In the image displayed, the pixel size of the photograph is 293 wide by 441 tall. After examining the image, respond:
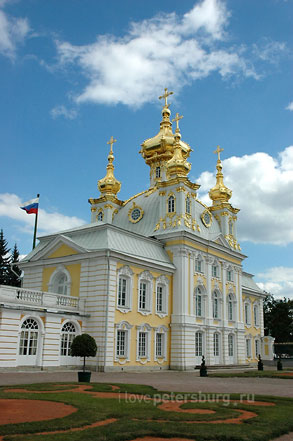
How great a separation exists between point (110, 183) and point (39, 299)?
18.3 meters

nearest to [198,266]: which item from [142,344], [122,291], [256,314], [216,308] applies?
[216,308]

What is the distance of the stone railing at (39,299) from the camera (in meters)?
22.5

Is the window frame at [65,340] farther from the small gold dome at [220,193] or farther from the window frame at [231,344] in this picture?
the small gold dome at [220,193]

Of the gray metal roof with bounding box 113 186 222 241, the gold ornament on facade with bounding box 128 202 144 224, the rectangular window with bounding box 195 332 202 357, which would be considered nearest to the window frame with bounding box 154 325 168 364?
the rectangular window with bounding box 195 332 202 357

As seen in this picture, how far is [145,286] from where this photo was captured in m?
29.8

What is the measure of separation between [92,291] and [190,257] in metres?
9.31

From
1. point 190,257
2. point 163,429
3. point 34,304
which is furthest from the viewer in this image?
point 190,257

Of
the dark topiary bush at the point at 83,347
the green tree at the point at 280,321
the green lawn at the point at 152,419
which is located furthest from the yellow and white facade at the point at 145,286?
the green tree at the point at 280,321

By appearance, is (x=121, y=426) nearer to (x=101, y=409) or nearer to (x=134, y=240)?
(x=101, y=409)

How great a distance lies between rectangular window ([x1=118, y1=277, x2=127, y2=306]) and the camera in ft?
90.0

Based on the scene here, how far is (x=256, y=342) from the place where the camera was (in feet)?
145

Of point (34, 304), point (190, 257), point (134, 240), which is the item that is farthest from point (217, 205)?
point (34, 304)

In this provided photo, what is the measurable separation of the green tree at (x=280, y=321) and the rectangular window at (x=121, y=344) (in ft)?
130

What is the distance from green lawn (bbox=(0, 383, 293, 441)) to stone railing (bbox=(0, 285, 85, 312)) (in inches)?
383
